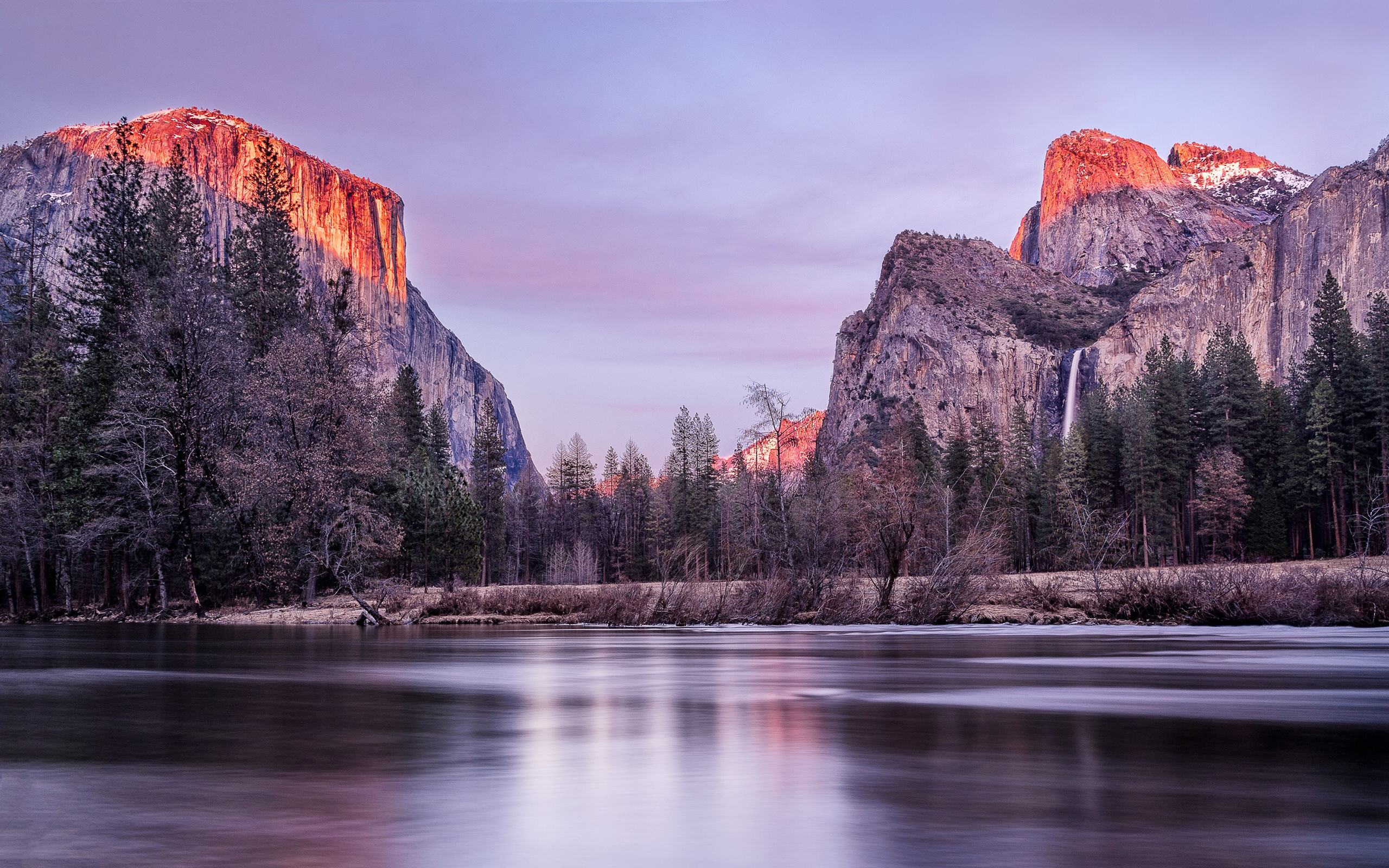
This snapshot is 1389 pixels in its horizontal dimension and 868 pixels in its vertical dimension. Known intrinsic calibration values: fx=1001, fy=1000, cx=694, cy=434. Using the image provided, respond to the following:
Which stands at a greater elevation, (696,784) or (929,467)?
(929,467)

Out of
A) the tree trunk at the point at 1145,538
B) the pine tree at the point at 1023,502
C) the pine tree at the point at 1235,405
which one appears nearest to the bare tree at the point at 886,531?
the tree trunk at the point at 1145,538

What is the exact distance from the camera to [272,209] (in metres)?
59.5

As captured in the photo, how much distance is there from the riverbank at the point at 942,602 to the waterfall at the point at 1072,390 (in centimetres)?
15753

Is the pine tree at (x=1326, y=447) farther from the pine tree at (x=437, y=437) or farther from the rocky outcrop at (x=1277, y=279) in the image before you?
the pine tree at (x=437, y=437)

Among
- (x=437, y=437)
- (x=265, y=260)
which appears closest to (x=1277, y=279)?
(x=437, y=437)

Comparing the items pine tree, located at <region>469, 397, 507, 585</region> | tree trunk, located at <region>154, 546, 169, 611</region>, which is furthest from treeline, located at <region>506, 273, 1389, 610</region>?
tree trunk, located at <region>154, 546, 169, 611</region>

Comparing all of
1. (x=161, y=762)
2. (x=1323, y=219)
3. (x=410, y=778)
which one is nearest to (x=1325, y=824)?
(x=410, y=778)

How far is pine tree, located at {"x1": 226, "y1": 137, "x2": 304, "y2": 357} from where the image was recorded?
180 ft

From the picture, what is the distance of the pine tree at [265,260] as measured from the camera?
180 feet

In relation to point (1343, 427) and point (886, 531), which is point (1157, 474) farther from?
point (886, 531)

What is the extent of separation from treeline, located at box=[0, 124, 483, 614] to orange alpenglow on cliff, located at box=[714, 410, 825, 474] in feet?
58.5

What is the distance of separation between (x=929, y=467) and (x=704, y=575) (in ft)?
235

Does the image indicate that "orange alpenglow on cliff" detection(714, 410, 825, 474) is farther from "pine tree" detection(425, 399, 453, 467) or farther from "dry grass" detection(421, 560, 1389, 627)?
"pine tree" detection(425, 399, 453, 467)

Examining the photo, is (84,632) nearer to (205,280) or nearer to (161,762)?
(205,280)
